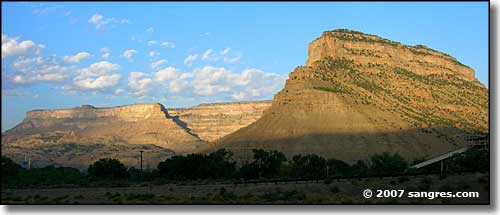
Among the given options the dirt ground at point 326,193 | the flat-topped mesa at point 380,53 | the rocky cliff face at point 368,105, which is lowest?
the dirt ground at point 326,193

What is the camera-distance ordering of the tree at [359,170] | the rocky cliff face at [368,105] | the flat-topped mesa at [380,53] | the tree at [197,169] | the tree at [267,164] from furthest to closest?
the flat-topped mesa at [380,53] < the rocky cliff face at [368,105] < the tree at [267,164] < the tree at [197,169] < the tree at [359,170]

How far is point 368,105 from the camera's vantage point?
96938mm

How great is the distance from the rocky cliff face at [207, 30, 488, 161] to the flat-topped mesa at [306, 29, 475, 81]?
19 cm

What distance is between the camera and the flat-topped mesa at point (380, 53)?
121625 mm

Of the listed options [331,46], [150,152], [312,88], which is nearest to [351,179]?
[312,88]

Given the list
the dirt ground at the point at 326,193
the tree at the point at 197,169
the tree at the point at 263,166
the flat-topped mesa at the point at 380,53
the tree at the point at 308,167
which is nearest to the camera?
the dirt ground at the point at 326,193

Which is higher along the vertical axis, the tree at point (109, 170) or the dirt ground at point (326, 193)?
the dirt ground at point (326, 193)

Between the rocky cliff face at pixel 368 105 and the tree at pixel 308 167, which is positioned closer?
the tree at pixel 308 167

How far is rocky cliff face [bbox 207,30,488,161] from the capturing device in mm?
84750

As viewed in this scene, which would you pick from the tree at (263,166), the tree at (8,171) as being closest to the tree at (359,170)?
the tree at (263,166)

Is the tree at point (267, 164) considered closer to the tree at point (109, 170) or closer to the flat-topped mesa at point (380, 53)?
the tree at point (109, 170)

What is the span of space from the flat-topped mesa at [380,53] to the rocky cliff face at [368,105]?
0.19 meters

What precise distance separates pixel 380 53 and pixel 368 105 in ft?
98.6

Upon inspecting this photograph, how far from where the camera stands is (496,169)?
19.7 meters
